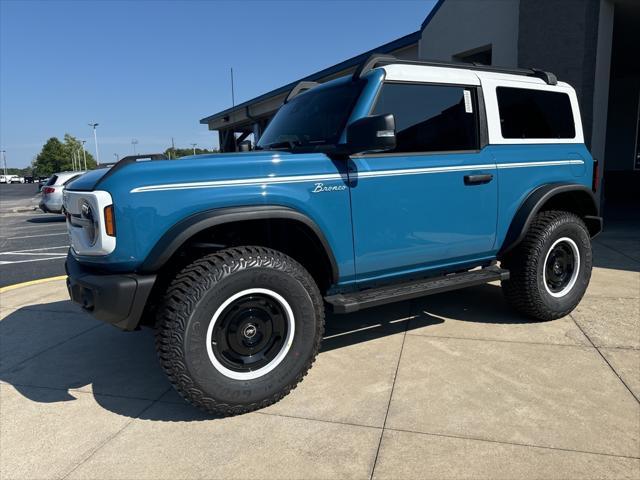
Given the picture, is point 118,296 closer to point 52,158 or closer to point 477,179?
point 477,179

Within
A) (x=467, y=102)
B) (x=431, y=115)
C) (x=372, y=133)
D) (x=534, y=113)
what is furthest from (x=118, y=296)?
(x=534, y=113)

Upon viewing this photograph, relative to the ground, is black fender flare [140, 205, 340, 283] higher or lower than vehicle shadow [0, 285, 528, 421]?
higher

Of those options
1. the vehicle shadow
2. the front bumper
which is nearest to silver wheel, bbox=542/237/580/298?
the vehicle shadow

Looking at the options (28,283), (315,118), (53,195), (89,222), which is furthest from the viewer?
(53,195)

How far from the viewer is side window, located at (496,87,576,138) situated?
379 centimetres

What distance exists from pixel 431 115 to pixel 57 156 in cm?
11433

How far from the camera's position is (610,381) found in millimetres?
3000

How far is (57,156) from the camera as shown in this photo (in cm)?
10000

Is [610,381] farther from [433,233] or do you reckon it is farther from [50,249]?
[50,249]

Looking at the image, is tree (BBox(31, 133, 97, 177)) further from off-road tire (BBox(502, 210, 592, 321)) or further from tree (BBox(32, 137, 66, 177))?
off-road tire (BBox(502, 210, 592, 321))

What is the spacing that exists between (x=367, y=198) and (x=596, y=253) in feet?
18.9

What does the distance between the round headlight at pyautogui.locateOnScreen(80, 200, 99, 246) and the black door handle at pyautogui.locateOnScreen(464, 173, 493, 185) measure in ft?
8.45

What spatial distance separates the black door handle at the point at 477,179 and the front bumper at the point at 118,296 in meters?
2.35

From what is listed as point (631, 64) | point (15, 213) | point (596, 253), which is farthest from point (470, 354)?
point (15, 213)
